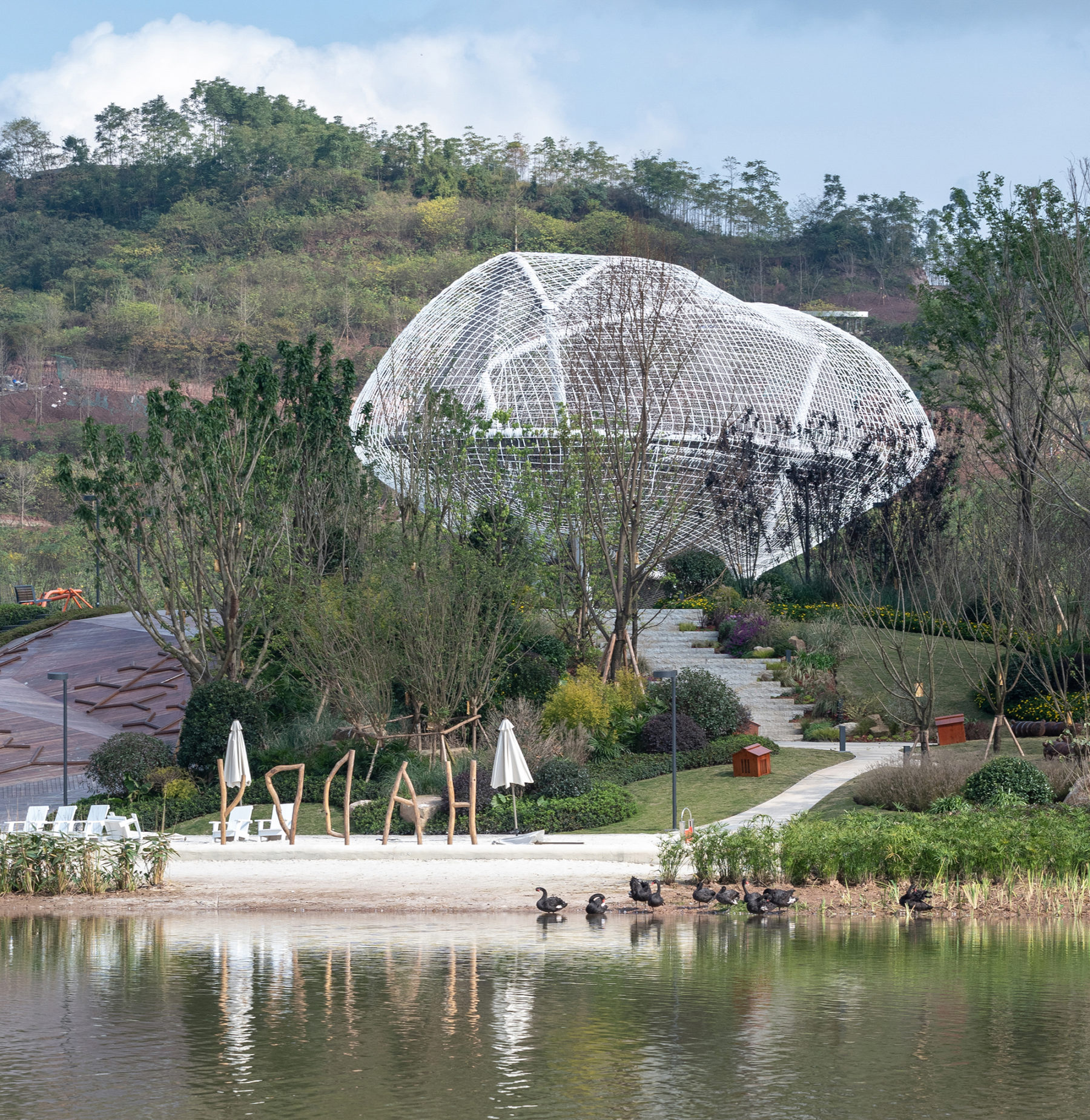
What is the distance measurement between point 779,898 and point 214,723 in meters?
11.1

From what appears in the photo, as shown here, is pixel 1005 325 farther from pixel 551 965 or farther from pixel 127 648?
pixel 127 648

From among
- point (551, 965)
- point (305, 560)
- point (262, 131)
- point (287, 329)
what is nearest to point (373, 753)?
point (305, 560)

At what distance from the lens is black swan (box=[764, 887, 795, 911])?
1279 centimetres

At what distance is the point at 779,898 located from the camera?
42.0ft

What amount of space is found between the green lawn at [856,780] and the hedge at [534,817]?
2525 millimetres

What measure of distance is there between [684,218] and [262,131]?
3221 centimetres

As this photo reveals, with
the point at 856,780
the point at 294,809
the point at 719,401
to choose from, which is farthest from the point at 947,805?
the point at 719,401

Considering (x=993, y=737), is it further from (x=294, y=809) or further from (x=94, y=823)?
(x=94, y=823)

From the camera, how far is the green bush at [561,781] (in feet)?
Answer: 61.4

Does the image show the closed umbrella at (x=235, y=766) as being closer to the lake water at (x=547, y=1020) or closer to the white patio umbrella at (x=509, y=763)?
the white patio umbrella at (x=509, y=763)

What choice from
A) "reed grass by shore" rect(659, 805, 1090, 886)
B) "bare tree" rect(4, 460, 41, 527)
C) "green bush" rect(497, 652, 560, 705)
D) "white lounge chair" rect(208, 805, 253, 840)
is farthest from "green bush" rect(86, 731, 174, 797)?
"bare tree" rect(4, 460, 41, 527)

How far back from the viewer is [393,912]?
43.1 feet

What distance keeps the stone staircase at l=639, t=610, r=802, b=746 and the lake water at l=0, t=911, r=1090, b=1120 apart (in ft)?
39.9

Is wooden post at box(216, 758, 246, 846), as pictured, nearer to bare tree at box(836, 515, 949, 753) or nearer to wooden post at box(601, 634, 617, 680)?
wooden post at box(601, 634, 617, 680)
